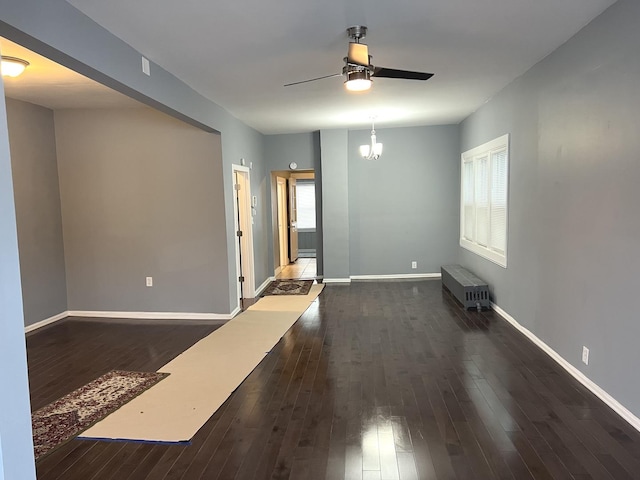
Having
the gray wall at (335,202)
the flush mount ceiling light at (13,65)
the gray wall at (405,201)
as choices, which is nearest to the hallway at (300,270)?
the gray wall at (335,202)

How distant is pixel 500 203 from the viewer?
5359 millimetres

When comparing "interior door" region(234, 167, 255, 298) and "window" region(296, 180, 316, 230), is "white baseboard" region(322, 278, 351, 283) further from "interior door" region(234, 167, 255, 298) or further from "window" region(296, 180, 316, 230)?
"window" region(296, 180, 316, 230)

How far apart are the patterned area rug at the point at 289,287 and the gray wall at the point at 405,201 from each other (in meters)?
0.97

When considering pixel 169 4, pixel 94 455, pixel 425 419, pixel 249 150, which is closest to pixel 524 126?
pixel 425 419

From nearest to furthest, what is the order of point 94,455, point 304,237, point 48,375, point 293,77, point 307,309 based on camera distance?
point 94,455, point 48,375, point 293,77, point 307,309, point 304,237

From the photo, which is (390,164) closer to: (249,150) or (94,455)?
(249,150)

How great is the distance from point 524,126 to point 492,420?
303 centimetres

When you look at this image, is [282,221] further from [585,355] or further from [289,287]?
[585,355]

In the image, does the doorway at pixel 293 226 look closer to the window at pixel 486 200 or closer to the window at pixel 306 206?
the window at pixel 306 206

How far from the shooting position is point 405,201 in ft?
25.5

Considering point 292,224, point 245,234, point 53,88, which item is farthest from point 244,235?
point 292,224

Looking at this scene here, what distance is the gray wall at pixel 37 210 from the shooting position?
5059mm

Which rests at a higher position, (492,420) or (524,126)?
(524,126)

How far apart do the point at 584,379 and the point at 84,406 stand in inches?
146
